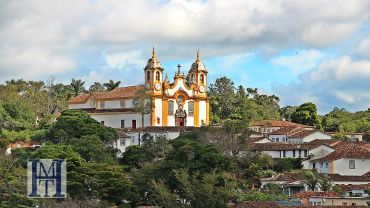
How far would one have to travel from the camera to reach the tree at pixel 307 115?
91.9m

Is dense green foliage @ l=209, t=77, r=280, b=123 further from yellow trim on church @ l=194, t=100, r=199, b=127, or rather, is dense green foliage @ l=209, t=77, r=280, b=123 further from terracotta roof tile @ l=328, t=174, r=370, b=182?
terracotta roof tile @ l=328, t=174, r=370, b=182

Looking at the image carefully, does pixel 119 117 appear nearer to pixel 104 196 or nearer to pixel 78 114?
pixel 78 114

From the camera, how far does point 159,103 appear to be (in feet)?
246

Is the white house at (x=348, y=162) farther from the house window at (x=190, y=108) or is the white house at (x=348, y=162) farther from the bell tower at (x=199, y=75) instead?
the bell tower at (x=199, y=75)

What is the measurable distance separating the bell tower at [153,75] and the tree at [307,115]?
2210 centimetres

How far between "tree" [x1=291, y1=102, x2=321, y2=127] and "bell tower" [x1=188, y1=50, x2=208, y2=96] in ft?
55.1

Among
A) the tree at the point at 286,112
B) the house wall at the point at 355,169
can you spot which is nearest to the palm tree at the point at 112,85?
the tree at the point at 286,112

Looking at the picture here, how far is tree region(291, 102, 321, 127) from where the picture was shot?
91938mm

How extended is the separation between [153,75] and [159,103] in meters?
2.63

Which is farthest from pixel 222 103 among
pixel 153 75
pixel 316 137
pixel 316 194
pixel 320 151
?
pixel 316 194

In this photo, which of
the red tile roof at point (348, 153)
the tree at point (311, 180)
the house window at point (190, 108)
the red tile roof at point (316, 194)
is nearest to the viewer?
the red tile roof at point (316, 194)

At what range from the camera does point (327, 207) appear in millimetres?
40625

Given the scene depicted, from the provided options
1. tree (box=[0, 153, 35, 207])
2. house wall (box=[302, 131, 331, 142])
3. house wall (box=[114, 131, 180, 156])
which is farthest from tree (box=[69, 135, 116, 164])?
house wall (box=[302, 131, 331, 142])

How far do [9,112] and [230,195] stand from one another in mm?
36794
